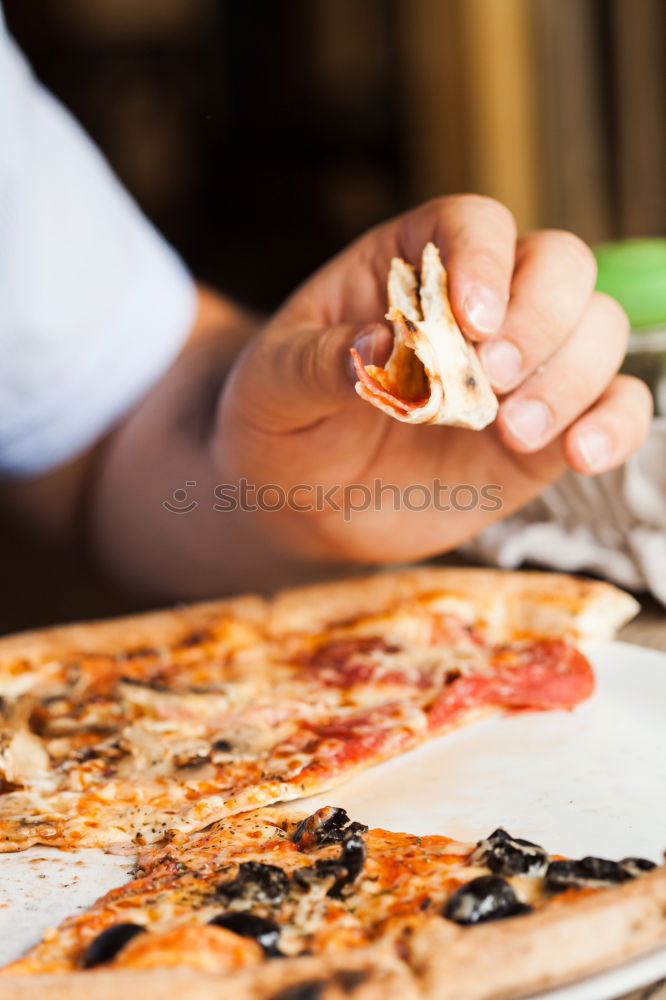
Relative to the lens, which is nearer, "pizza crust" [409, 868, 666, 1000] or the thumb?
Answer: "pizza crust" [409, 868, 666, 1000]

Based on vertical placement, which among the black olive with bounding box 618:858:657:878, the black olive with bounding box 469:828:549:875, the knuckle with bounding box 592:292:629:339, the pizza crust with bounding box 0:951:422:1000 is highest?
the knuckle with bounding box 592:292:629:339

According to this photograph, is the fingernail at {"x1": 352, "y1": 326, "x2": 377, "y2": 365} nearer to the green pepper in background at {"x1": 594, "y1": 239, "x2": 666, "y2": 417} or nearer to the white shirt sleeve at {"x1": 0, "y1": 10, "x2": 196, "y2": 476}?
the green pepper in background at {"x1": 594, "y1": 239, "x2": 666, "y2": 417}

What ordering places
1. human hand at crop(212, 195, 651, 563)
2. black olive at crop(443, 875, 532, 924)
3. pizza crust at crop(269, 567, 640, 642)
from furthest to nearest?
pizza crust at crop(269, 567, 640, 642) → human hand at crop(212, 195, 651, 563) → black olive at crop(443, 875, 532, 924)

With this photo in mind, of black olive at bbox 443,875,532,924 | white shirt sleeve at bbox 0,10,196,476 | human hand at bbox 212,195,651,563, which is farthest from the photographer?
white shirt sleeve at bbox 0,10,196,476

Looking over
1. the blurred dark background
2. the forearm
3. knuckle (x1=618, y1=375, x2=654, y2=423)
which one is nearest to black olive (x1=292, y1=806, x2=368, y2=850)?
knuckle (x1=618, y1=375, x2=654, y2=423)

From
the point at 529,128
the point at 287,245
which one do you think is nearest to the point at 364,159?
the point at 287,245

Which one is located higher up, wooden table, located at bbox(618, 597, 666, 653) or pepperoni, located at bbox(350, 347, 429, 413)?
pepperoni, located at bbox(350, 347, 429, 413)

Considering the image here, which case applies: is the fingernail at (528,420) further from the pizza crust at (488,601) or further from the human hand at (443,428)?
the pizza crust at (488,601)
